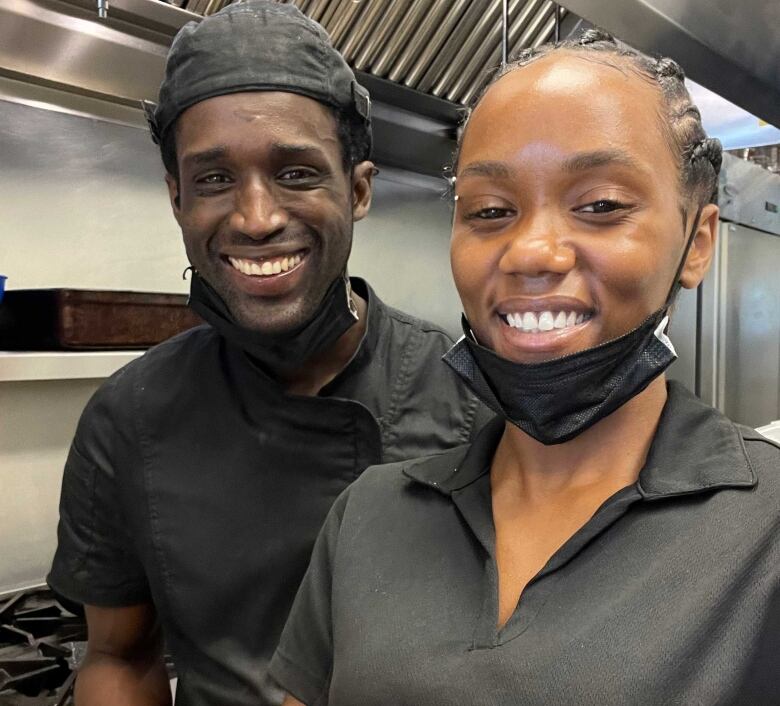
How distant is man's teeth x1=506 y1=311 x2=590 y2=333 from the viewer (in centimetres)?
65

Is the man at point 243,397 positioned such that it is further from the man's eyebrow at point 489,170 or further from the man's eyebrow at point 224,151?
the man's eyebrow at point 489,170

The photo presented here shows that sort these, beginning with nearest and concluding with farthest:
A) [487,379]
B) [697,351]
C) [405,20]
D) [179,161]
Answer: [487,379], [179,161], [405,20], [697,351]

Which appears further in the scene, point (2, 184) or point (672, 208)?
point (2, 184)

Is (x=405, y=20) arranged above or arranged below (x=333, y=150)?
above

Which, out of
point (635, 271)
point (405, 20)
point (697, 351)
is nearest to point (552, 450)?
point (635, 271)

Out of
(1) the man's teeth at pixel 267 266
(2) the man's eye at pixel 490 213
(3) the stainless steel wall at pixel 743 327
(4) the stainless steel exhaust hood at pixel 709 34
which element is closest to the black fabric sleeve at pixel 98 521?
(1) the man's teeth at pixel 267 266

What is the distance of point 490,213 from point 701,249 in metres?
0.22

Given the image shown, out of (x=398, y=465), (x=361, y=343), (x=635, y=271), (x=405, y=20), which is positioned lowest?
(x=398, y=465)

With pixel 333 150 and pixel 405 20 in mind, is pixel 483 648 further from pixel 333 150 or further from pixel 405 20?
pixel 405 20

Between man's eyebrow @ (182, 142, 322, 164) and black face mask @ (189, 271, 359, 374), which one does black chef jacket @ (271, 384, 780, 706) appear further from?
man's eyebrow @ (182, 142, 322, 164)

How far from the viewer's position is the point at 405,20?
166cm

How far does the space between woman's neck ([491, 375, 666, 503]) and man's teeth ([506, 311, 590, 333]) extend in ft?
0.38

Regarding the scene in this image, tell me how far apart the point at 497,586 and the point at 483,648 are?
0.06 m

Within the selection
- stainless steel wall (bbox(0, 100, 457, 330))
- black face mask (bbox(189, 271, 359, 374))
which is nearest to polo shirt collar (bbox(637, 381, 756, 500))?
black face mask (bbox(189, 271, 359, 374))
